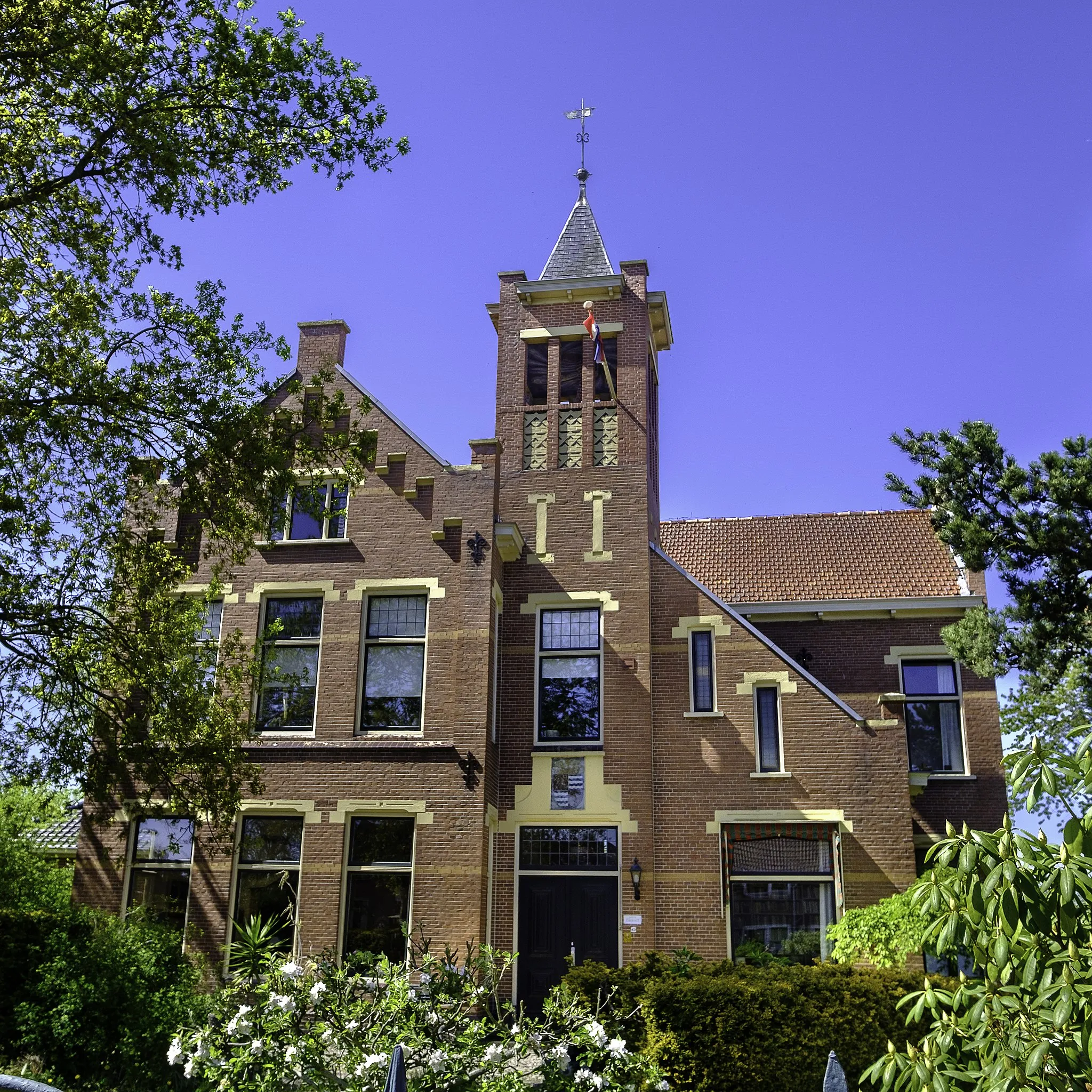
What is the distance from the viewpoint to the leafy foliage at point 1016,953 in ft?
15.2

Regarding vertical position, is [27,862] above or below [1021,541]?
below

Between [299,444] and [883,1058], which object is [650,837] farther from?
[883,1058]

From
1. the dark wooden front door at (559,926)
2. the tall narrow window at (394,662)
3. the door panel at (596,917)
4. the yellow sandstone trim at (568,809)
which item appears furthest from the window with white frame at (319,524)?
the door panel at (596,917)

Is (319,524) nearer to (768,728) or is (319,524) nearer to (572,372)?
(572,372)

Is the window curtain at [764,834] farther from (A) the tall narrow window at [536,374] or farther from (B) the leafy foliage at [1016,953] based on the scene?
(B) the leafy foliage at [1016,953]

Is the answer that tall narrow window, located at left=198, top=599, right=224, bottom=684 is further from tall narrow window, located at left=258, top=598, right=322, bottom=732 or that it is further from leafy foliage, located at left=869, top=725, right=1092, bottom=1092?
leafy foliage, located at left=869, top=725, right=1092, bottom=1092

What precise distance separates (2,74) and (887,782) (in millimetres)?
14918

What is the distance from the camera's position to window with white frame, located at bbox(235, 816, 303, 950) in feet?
57.8

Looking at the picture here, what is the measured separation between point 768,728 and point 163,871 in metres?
10.1

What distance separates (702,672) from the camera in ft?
61.7

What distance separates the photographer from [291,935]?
1747 centimetres

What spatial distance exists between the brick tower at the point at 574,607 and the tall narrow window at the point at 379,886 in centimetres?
159

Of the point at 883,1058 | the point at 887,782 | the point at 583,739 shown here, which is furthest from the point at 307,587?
the point at 883,1058

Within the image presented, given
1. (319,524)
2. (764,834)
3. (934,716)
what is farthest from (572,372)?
(934,716)
